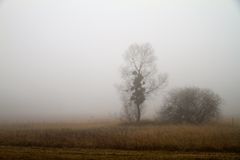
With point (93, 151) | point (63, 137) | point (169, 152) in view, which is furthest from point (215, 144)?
point (63, 137)

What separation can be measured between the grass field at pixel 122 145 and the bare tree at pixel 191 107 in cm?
808

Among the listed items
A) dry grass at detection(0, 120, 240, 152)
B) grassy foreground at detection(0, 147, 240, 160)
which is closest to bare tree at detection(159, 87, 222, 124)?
dry grass at detection(0, 120, 240, 152)

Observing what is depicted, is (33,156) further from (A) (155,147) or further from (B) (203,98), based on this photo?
(B) (203,98)

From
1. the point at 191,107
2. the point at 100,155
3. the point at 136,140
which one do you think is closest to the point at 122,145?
the point at 136,140

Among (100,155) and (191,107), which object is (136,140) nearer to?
(100,155)

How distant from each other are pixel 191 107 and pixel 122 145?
495 inches

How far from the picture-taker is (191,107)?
91.7ft

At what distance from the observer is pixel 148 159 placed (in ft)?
44.8

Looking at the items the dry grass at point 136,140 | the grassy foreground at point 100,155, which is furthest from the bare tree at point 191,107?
the grassy foreground at point 100,155

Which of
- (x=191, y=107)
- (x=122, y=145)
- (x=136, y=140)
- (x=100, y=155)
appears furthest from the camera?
(x=191, y=107)

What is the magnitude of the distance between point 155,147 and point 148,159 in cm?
288

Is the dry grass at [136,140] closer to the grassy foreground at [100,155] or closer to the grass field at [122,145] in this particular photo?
the grass field at [122,145]

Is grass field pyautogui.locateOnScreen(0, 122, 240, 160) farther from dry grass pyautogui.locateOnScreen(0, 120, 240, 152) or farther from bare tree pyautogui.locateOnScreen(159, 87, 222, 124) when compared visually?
bare tree pyautogui.locateOnScreen(159, 87, 222, 124)

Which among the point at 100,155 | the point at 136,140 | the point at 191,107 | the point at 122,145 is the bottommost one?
the point at 100,155
